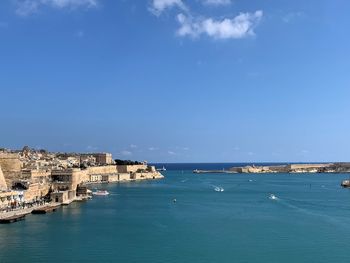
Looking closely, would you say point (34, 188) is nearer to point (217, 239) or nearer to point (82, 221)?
point (82, 221)

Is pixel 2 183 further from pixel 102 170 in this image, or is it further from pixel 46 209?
pixel 102 170

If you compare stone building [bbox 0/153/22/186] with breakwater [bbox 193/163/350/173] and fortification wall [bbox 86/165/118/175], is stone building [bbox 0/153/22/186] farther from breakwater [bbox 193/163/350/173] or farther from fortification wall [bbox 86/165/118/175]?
breakwater [bbox 193/163/350/173]

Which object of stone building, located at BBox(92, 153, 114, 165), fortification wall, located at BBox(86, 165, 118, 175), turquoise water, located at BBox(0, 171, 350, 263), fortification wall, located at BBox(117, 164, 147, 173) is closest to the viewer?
turquoise water, located at BBox(0, 171, 350, 263)

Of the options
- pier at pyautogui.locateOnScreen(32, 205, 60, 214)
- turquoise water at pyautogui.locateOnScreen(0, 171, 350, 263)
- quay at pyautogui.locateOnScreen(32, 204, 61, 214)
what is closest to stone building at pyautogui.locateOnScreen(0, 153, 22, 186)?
turquoise water at pyautogui.locateOnScreen(0, 171, 350, 263)

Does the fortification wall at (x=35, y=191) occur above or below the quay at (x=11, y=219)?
above

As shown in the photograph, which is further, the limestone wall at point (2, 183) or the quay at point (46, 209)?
the limestone wall at point (2, 183)

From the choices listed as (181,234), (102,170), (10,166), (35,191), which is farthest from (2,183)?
(102,170)

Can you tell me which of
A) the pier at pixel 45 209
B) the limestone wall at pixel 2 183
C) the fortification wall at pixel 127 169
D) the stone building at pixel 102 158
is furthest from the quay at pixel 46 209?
the stone building at pixel 102 158

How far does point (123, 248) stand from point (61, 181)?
1141 inches

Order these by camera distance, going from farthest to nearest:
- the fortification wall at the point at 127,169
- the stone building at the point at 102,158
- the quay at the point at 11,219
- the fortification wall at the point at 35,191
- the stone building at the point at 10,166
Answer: the stone building at the point at 102,158
the fortification wall at the point at 127,169
the stone building at the point at 10,166
the fortification wall at the point at 35,191
the quay at the point at 11,219

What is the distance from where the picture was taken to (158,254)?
24.0m

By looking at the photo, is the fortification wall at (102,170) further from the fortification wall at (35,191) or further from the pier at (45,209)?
the pier at (45,209)

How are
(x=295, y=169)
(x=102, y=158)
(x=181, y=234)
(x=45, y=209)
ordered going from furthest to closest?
(x=295, y=169)
(x=102, y=158)
(x=45, y=209)
(x=181, y=234)

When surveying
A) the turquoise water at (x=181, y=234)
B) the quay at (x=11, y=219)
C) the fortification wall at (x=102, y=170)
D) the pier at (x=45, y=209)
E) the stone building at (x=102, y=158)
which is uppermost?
the stone building at (x=102, y=158)
